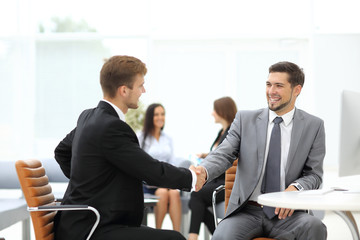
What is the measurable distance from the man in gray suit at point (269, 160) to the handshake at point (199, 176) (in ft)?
0.04

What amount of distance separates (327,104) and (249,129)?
201 inches

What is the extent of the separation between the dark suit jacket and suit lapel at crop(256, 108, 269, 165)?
70cm

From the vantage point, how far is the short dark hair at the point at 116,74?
2.73 metres

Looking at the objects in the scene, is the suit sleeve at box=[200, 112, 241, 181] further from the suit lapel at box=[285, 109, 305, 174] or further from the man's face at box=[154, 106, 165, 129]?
A: the man's face at box=[154, 106, 165, 129]

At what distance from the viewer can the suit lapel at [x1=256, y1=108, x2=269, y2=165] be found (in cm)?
314

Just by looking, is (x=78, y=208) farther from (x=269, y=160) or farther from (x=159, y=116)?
(x=159, y=116)

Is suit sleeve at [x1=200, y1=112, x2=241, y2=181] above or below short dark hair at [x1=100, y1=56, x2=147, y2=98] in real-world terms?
below

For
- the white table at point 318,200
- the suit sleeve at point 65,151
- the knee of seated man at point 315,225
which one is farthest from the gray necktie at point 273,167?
the suit sleeve at point 65,151

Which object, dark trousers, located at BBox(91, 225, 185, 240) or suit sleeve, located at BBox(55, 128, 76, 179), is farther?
suit sleeve, located at BBox(55, 128, 76, 179)

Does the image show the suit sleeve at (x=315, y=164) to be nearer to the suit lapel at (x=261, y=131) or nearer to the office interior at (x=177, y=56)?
the suit lapel at (x=261, y=131)

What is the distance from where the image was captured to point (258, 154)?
3.15 m

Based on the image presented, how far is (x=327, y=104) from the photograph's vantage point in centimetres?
802

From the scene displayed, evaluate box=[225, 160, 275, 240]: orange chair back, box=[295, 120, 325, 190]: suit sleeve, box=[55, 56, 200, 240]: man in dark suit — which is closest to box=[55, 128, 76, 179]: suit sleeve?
box=[55, 56, 200, 240]: man in dark suit

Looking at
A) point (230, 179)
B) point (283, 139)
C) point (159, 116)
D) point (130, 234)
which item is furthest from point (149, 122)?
point (130, 234)
